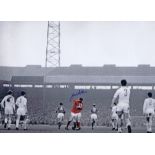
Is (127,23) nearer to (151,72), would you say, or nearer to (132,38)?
Result: (132,38)

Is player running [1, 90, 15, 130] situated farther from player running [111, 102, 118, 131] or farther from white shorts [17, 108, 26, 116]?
player running [111, 102, 118, 131]

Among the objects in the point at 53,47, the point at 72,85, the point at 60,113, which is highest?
the point at 53,47

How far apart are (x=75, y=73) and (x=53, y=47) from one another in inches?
46.5

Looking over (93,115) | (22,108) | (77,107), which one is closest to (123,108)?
(93,115)

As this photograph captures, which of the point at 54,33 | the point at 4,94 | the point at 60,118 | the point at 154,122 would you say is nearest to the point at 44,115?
the point at 60,118

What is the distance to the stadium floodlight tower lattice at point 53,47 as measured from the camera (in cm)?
1456

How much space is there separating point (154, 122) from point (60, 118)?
3216 millimetres

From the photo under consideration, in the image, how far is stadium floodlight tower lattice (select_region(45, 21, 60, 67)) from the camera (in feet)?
47.8

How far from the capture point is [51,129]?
567 inches

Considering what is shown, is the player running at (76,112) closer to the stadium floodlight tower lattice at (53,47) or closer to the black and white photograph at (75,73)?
the black and white photograph at (75,73)

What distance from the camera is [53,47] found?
14.8m

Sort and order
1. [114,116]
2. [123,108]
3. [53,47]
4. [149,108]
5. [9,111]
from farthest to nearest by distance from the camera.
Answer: [53,47], [9,111], [114,116], [149,108], [123,108]

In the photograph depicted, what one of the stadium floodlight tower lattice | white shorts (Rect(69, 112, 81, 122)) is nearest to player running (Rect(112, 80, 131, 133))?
white shorts (Rect(69, 112, 81, 122))

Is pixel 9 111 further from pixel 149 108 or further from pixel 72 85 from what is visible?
pixel 149 108
